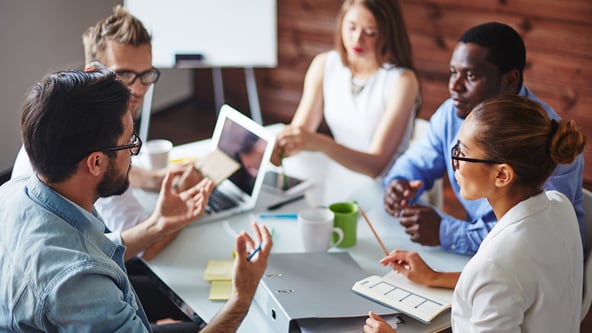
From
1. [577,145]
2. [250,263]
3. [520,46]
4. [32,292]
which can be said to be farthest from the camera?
[520,46]

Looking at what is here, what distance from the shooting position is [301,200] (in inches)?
79.7

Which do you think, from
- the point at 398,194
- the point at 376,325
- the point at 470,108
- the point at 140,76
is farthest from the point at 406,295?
the point at 140,76

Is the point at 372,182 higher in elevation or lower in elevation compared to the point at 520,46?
lower

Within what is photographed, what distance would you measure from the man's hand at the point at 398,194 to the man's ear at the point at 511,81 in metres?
0.37

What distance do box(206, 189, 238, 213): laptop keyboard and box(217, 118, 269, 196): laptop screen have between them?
56 millimetres

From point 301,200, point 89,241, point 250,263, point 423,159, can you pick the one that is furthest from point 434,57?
point 89,241

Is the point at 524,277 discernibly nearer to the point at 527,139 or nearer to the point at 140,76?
the point at 527,139

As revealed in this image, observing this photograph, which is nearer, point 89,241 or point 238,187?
point 89,241

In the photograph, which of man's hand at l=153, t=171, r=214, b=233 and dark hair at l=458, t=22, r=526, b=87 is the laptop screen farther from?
dark hair at l=458, t=22, r=526, b=87

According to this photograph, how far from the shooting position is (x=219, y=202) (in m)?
1.96

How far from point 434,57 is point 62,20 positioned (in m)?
2.19

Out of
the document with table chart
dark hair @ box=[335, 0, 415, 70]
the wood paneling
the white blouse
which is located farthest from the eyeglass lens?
the wood paneling

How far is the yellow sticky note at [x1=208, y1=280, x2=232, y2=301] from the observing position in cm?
152

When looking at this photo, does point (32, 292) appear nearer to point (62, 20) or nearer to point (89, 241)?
point (89, 241)
